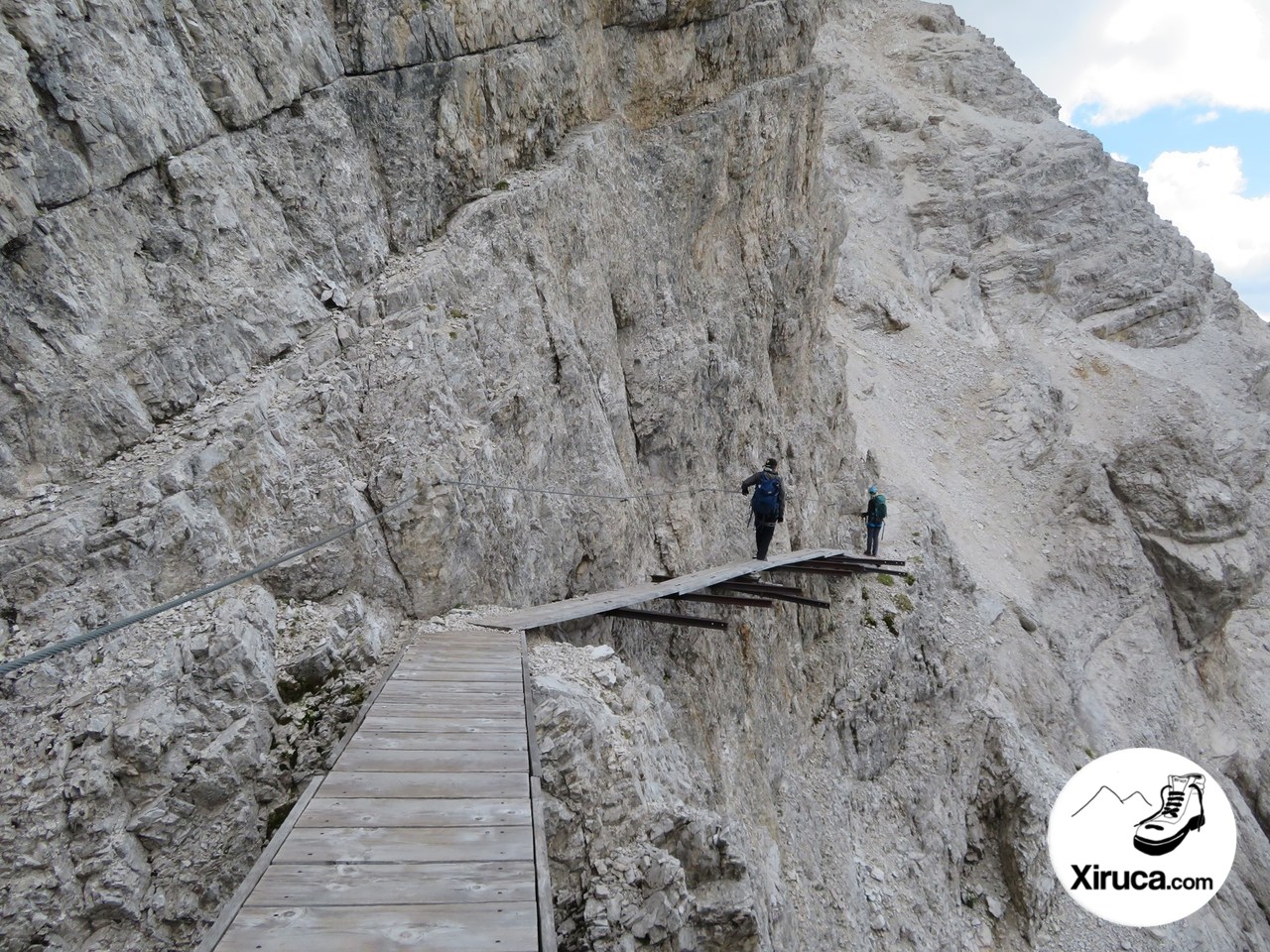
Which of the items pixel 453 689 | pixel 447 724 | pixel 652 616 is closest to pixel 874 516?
pixel 652 616

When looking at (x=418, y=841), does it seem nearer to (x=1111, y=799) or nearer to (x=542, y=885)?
(x=542, y=885)

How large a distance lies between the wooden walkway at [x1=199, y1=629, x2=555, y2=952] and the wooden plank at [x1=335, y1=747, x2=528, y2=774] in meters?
0.01

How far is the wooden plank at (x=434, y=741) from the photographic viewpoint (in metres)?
6.02

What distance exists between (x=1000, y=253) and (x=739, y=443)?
29.3 meters

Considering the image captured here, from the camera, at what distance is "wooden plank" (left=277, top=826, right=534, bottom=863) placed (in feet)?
14.6

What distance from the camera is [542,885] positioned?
429 centimetres

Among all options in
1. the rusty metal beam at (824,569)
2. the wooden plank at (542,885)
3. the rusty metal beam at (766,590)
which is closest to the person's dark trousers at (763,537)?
the rusty metal beam at (824,569)

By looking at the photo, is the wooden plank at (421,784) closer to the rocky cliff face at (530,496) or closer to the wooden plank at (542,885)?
the wooden plank at (542,885)

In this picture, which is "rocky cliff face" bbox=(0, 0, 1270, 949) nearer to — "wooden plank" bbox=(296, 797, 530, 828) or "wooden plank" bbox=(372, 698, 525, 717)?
"wooden plank" bbox=(372, 698, 525, 717)

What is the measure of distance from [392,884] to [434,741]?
1.95 m

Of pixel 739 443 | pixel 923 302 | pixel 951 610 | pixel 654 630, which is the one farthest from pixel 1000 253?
pixel 654 630

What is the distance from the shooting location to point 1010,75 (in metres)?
48.5

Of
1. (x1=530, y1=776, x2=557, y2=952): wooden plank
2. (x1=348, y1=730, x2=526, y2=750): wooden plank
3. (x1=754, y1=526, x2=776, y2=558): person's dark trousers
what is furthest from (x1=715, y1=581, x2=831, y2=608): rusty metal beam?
(x1=530, y1=776, x2=557, y2=952): wooden plank

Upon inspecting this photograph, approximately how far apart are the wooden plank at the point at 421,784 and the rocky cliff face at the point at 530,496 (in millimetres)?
1278
